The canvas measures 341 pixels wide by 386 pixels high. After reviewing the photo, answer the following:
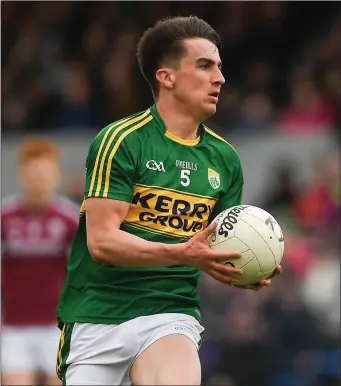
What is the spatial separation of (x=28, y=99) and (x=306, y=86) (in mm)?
3810

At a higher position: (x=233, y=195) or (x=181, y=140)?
(x=181, y=140)

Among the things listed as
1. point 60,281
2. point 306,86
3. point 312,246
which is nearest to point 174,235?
point 60,281

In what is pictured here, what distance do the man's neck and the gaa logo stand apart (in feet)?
0.85

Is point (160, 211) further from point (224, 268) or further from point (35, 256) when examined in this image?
point (35, 256)

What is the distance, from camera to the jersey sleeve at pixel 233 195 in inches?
241

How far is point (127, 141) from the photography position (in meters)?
5.76

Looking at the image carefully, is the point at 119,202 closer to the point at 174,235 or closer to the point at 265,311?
the point at 174,235

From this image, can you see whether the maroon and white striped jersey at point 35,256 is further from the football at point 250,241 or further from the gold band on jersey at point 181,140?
the football at point 250,241

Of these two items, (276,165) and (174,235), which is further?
(276,165)

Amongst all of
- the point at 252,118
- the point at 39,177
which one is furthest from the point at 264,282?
the point at 252,118

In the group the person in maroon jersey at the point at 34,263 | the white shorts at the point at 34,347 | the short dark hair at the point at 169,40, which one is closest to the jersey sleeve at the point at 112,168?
the short dark hair at the point at 169,40

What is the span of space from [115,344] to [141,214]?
2.16 feet

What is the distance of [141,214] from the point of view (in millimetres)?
5781

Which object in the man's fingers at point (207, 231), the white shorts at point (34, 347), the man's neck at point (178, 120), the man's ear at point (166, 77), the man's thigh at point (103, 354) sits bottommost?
the white shorts at point (34, 347)
